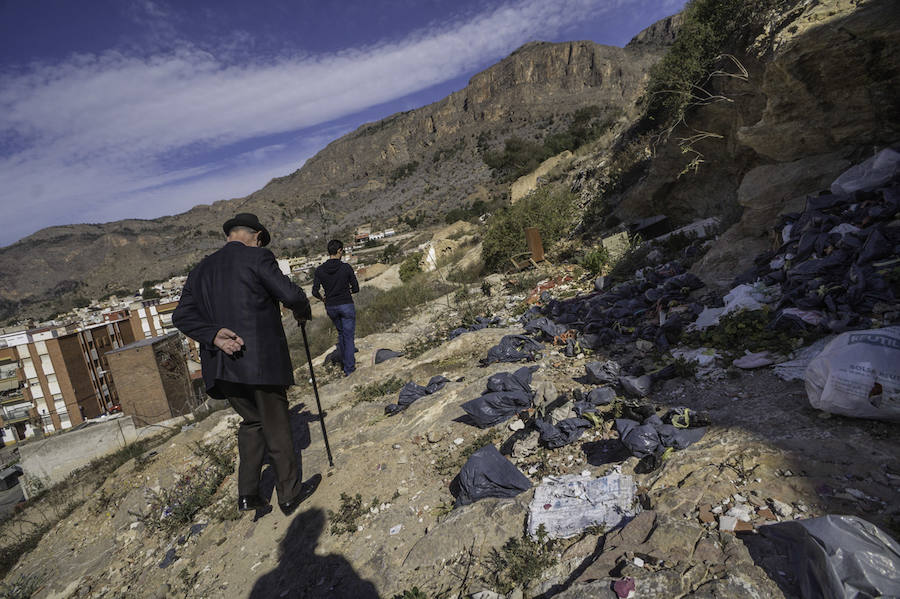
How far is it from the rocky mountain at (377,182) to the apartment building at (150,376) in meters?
32.1

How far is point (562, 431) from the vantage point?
8.64ft

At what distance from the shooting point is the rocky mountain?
61875 millimetres

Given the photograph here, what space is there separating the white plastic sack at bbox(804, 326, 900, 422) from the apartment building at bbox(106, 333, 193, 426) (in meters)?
19.6

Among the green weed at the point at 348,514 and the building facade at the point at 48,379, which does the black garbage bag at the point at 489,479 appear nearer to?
the green weed at the point at 348,514

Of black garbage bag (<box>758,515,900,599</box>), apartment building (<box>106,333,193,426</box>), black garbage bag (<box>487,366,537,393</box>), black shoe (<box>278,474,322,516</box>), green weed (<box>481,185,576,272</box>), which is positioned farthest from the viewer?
apartment building (<box>106,333,193,426</box>)

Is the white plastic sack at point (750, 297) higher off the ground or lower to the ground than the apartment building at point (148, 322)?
higher

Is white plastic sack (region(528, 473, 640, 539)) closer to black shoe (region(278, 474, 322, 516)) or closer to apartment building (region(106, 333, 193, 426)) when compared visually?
black shoe (region(278, 474, 322, 516))

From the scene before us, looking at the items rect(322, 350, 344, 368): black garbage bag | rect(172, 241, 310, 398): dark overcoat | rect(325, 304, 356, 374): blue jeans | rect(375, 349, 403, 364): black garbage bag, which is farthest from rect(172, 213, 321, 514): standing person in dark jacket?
rect(322, 350, 344, 368): black garbage bag

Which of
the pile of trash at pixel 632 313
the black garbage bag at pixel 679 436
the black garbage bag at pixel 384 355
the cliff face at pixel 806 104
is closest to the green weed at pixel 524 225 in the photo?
the cliff face at pixel 806 104

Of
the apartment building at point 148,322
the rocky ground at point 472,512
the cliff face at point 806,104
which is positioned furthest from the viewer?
the apartment building at point 148,322

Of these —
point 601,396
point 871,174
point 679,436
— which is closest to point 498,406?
point 601,396

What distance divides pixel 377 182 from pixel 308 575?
80.5 metres

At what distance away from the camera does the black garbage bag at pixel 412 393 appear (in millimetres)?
4070

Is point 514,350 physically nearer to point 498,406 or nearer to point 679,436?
point 498,406
